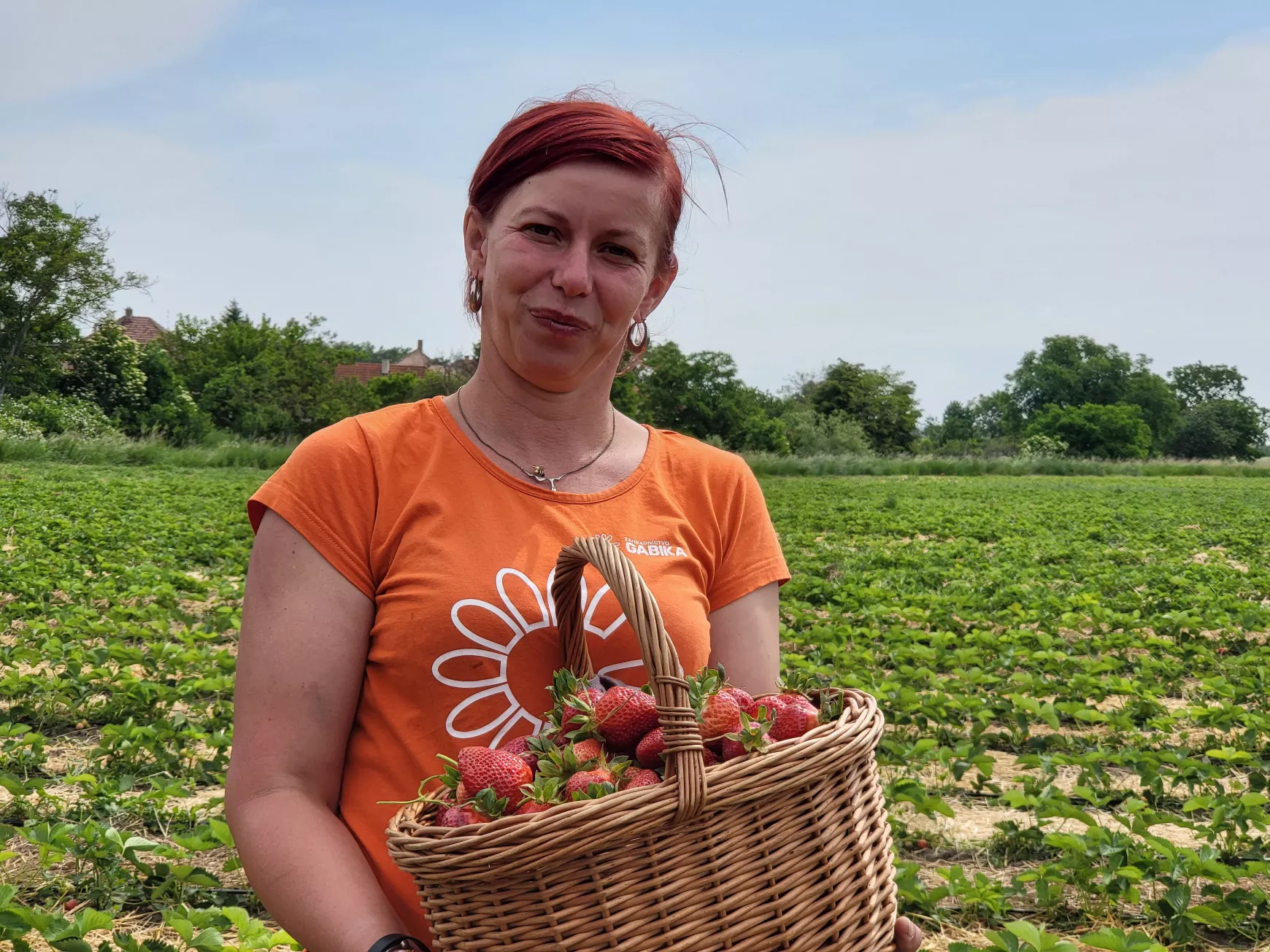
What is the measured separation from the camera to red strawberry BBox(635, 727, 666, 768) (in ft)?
4.22

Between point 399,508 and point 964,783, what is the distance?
3.49 metres

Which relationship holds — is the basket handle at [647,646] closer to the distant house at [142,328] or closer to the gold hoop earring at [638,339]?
the gold hoop earring at [638,339]

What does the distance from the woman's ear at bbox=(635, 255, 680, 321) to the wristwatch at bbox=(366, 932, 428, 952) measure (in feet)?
3.21

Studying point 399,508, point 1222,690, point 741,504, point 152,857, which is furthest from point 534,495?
point 1222,690

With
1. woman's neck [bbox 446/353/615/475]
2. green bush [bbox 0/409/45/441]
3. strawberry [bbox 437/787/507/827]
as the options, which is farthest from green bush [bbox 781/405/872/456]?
strawberry [bbox 437/787/507/827]

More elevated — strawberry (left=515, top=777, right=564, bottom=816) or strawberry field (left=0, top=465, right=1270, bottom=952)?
strawberry (left=515, top=777, right=564, bottom=816)

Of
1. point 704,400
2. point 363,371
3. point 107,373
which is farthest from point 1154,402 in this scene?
point 107,373

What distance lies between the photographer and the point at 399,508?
158 cm

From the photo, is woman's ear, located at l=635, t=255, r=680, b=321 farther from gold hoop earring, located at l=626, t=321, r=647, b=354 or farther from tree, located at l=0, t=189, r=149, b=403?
tree, located at l=0, t=189, r=149, b=403

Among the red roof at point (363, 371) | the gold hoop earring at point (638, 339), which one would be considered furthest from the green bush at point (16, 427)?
the red roof at point (363, 371)

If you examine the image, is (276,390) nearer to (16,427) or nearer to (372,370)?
(16,427)

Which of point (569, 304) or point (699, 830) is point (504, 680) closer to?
point (699, 830)

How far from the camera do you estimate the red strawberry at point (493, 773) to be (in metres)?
1.23

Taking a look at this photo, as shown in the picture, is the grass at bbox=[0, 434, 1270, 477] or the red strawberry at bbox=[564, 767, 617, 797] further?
the grass at bbox=[0, 434, 1270, 477]
